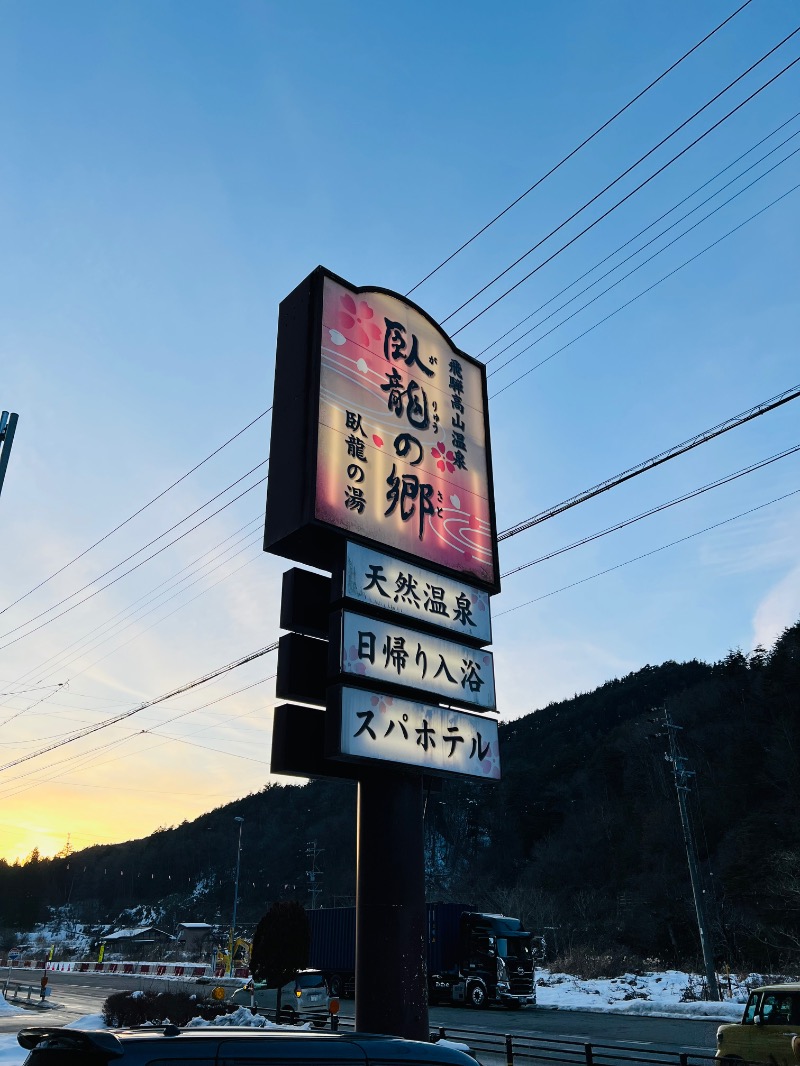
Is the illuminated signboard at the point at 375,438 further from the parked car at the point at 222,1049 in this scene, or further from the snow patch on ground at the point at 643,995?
the snow patch on ground at the point at 643,995

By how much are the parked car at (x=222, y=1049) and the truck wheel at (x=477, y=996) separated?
97.5 ft

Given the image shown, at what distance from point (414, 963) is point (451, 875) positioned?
117 m

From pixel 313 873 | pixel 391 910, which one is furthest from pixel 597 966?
pixel 391 910

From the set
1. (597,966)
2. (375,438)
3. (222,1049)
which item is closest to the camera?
(222,1049)

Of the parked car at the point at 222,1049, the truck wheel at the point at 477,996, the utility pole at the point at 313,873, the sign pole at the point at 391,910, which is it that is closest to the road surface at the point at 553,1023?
the truck wheel at the point at 477,996

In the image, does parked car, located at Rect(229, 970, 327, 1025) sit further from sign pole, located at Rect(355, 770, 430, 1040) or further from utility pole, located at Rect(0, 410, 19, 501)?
utility pole, located at Rect(0, 410, 19, 501)

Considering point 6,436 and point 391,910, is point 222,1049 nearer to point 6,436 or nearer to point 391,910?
point 391,910

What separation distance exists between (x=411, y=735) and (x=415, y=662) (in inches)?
43.2

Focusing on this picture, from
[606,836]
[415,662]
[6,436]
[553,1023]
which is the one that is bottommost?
[553,1023]

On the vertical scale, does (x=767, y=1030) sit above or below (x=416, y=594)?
below

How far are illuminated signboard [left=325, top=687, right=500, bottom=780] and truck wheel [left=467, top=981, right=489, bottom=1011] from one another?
2208cm

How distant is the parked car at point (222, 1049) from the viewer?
3732 mm

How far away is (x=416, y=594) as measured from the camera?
1278cm

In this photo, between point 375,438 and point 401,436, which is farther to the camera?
point 401,436
